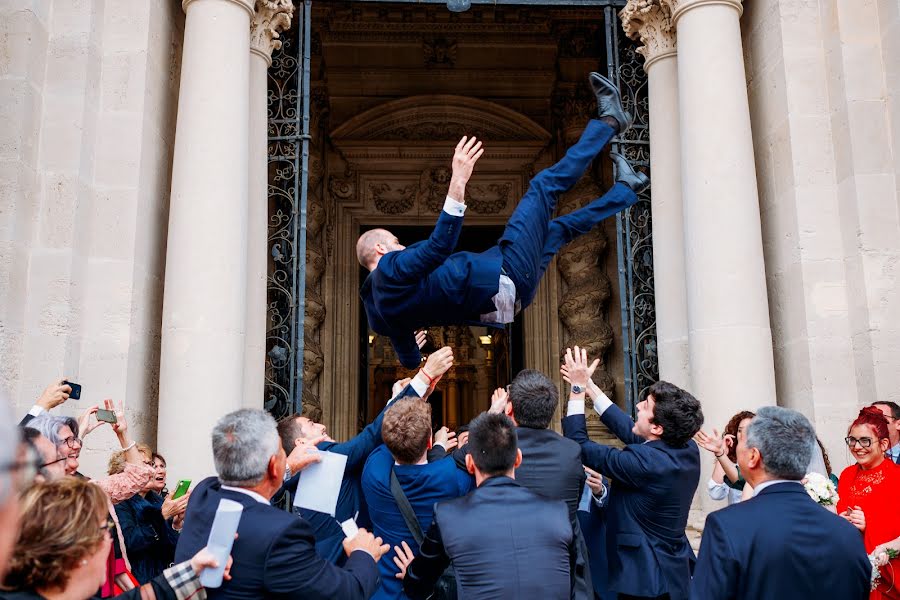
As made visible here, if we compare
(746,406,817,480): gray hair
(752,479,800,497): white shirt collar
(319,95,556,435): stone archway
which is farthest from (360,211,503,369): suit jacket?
(319,95,556,435): stone archway

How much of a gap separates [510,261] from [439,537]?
2.49 metres

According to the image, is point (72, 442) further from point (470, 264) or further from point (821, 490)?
point (821, 490)

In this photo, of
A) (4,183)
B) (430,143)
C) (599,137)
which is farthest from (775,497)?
(430,143)

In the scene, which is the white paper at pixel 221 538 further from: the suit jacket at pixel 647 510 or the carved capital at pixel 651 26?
the carved capital at pixel 651 26

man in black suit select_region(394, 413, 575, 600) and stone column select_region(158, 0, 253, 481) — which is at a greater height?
stone column select_region(158, 0, 253, 481)

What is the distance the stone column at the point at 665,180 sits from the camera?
755 centimetres

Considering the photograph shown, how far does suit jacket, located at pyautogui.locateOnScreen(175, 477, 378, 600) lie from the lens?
282 cm

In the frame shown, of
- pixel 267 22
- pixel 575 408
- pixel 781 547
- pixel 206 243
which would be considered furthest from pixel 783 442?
pixel 267 22

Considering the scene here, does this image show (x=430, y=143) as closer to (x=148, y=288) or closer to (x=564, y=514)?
(x=148, y=288)

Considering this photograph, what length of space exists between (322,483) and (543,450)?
104 cm

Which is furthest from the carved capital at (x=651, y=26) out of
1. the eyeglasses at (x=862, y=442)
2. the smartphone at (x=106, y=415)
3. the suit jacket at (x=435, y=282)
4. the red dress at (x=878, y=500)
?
the smartphone at (x=106, y=415)

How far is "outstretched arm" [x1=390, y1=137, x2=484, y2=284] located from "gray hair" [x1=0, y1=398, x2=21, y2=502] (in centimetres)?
358

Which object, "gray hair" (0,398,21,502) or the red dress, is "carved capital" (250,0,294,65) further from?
"gray hair" (0,398,21,502)

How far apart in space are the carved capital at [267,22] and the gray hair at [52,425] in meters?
4.57
